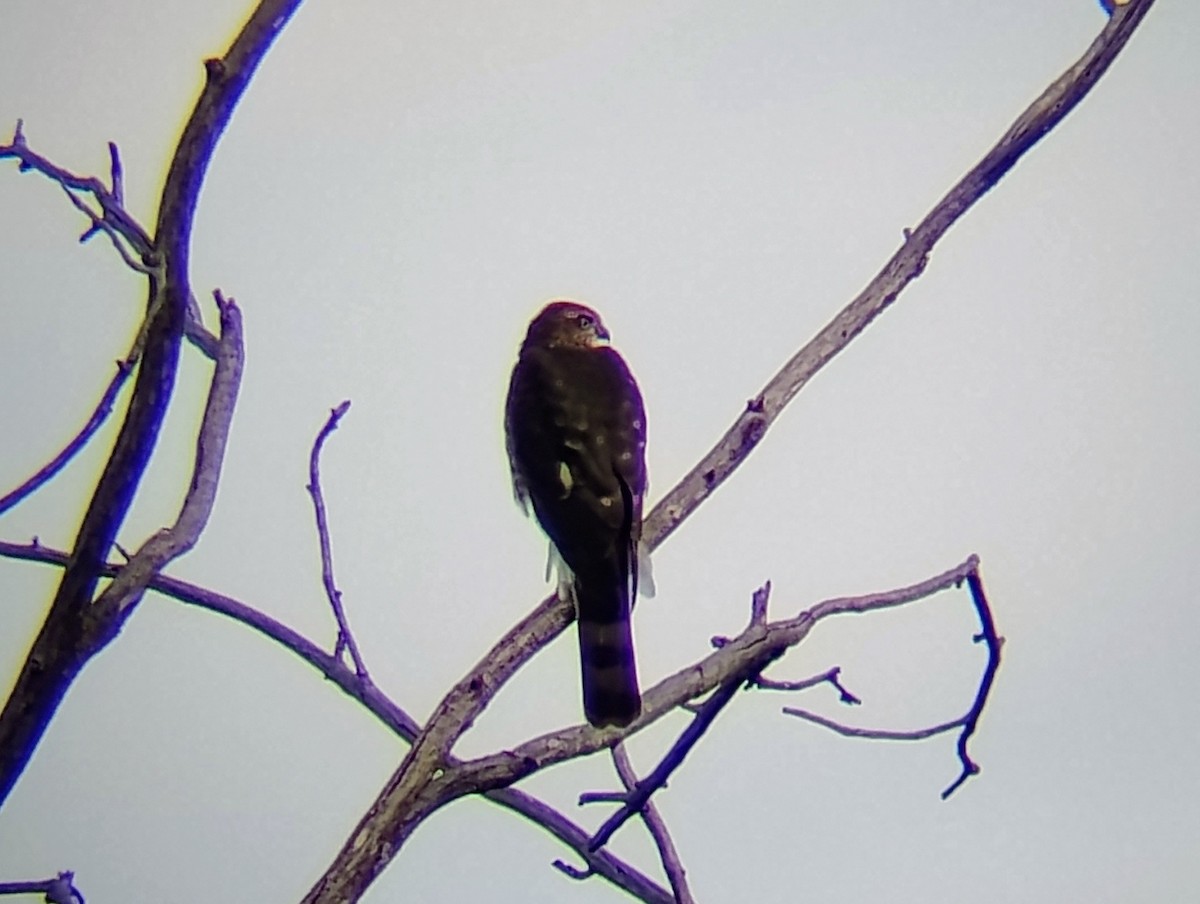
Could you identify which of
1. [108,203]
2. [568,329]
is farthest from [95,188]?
[568,329]

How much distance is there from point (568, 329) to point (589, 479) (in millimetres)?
1021

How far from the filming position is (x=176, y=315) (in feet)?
6.77

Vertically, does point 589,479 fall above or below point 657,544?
above

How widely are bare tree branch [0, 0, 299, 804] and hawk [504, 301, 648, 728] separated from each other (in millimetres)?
1639

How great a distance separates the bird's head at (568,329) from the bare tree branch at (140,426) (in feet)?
10.1

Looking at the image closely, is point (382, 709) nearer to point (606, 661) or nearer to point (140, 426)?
point (606, 661)

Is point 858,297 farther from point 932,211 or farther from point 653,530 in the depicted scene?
point 653,530

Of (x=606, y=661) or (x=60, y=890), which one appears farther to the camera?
(x=606, y=661)

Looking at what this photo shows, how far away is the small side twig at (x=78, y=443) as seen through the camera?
2.34m

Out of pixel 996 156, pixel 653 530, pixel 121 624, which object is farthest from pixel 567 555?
pixel 121 624

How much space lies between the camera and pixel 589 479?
441cm

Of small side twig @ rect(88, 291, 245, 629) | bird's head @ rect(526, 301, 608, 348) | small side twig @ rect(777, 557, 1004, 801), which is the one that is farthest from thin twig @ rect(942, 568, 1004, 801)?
bird's head @ rect(526, 301, 608, 348)

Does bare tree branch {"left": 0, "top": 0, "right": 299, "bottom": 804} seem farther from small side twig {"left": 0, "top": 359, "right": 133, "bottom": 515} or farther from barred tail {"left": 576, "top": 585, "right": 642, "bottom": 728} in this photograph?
barred tail {"left": 576, "top": 585, "right": 642, "bottom": 728}

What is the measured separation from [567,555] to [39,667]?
2264mm
